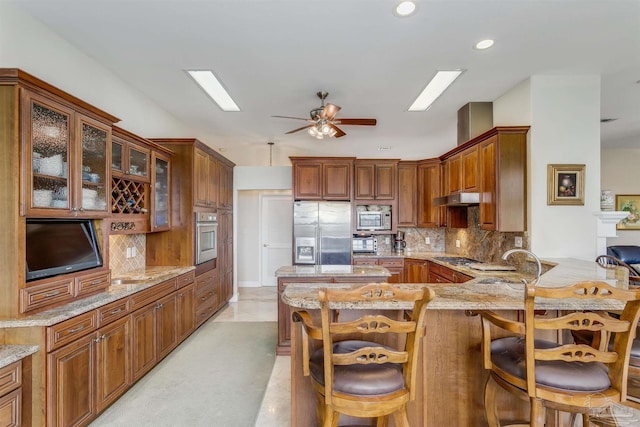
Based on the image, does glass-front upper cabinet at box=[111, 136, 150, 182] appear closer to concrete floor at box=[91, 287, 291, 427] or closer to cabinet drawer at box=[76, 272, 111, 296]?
cabinet drawer at box=[76, 272, 111, 296]

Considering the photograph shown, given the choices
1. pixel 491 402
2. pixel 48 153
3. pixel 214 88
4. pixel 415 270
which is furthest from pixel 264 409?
pixel 214 88

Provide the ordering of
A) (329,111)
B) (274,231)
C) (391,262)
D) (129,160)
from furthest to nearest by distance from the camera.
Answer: (274,231), (391,262), (329,111), (129,160)

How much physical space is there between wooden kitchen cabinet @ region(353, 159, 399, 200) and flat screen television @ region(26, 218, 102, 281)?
3760 mm

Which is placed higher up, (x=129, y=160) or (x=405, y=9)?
(x=405, y=9)

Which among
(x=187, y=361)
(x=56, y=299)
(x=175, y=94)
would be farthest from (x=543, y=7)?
(x=187, y=361)

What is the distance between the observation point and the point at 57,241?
6.78ft

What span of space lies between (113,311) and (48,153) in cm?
123

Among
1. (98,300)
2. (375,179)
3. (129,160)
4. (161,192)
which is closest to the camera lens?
(98,300)

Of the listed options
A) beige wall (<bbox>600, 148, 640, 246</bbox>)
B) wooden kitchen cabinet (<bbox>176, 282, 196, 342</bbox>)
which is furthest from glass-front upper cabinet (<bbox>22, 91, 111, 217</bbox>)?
beige wall (<bbox>600, 148, 640, 246</bbox>)

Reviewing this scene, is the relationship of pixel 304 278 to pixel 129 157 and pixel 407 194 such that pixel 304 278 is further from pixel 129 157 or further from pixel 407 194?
pixel 407 194

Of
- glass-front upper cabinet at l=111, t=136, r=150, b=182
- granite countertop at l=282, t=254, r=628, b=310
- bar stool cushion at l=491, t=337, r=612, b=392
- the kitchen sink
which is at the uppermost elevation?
glass-front upper cabinet at l=111, t=136, r=150, b=182

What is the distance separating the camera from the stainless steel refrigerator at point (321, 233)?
186 inches

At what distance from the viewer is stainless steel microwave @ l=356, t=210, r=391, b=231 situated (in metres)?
5.18

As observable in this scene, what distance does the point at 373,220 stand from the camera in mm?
5191
